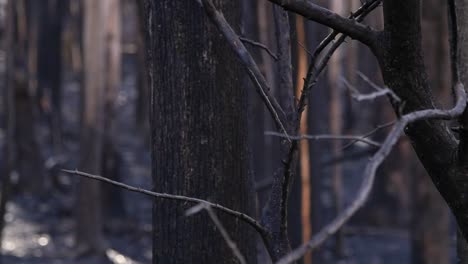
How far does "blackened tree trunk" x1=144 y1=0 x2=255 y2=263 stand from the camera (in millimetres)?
3070

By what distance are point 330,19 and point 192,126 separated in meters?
0.99

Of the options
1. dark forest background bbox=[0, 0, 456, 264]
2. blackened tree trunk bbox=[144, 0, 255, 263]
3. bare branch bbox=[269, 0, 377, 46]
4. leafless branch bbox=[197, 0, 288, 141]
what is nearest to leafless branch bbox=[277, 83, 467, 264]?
bare branch bbox=[269, 0, 377, 46]

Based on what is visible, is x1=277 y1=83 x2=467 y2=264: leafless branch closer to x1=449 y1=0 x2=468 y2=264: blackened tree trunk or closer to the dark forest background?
x1=449 y1=0 x2=468 y2=264: blackened tree trunk

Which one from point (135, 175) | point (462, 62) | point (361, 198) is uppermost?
point (462, 62)

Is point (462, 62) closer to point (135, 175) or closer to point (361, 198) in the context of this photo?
point (361, 198)

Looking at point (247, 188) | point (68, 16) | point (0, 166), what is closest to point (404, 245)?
point (0, 166)

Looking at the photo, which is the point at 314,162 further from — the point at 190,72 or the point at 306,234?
the point at 190,72

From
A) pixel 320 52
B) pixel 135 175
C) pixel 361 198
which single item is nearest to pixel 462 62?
pixel 320 52

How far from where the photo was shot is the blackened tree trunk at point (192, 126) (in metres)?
3.07

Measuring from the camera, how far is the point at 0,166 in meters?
16.1

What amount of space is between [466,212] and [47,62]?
17.7 m

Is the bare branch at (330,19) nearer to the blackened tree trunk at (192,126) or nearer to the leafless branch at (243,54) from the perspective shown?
the leafless branch at (243,54)

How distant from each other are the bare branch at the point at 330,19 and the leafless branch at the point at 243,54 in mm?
186

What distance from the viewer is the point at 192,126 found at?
308 cm
